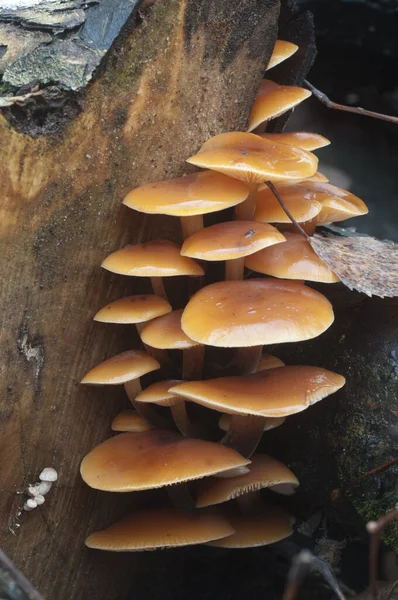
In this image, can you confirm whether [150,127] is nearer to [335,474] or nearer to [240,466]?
[240,466]

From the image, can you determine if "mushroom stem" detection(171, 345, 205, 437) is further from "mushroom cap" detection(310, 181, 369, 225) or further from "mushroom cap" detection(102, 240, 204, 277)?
"mushroom cap" detection(310, 181, 369, 225)

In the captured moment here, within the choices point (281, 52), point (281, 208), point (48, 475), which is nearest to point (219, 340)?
point (281, 208)

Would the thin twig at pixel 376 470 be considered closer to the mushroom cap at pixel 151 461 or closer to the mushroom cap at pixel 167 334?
the mushroom cap at pixel 151 461

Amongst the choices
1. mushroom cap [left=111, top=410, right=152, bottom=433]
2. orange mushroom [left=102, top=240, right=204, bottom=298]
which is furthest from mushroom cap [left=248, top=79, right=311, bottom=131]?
mushroom cap [left=111, top=410, right=152, bottom=433]

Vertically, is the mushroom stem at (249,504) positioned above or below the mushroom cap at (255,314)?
below

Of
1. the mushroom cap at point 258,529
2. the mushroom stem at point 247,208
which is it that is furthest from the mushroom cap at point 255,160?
the mushroom cap at point 258,529

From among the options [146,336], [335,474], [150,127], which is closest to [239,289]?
[146,336]
